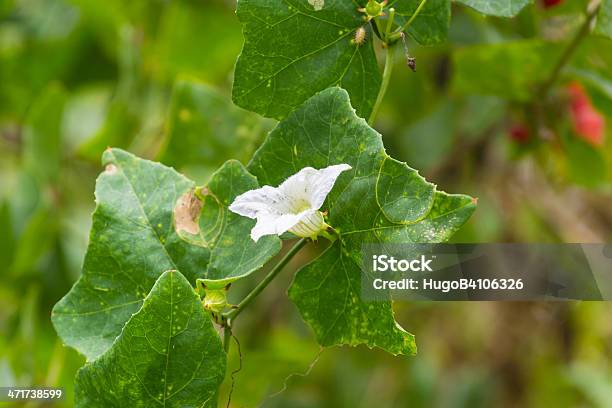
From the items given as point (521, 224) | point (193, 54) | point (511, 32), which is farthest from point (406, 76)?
point (521, 224)

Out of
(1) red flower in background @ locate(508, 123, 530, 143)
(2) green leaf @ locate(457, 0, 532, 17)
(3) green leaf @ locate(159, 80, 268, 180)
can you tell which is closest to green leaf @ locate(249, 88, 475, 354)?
(2) green leaf @ locate(457, 0, 532, 17)

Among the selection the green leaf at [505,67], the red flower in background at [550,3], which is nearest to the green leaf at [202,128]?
the green leaf at [505,67]

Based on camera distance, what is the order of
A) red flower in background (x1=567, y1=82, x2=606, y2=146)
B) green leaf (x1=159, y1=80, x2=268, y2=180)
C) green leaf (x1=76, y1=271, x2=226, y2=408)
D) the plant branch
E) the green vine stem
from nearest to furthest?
green leaf (x1=76, y1=271, x2=226, y2=408) → the green vine stem → the plant branch → green leaf (x1=159, y1=80, x2=268, y2=180) → red flower in background (x1=567, y1=82, x2=606, y2=146)

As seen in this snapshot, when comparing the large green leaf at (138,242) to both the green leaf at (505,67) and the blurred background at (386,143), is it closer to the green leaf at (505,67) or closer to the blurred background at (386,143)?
the blurred background at (386,143)

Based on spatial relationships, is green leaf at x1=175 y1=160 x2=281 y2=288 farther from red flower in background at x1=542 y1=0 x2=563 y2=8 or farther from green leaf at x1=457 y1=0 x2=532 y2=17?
A: red flower in background at x1=542 y1=0 x2=563 y2=8

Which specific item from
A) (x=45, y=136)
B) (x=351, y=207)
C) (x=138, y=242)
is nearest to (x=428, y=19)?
(x=351, y=207)

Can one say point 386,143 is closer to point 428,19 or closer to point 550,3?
point 550,3
